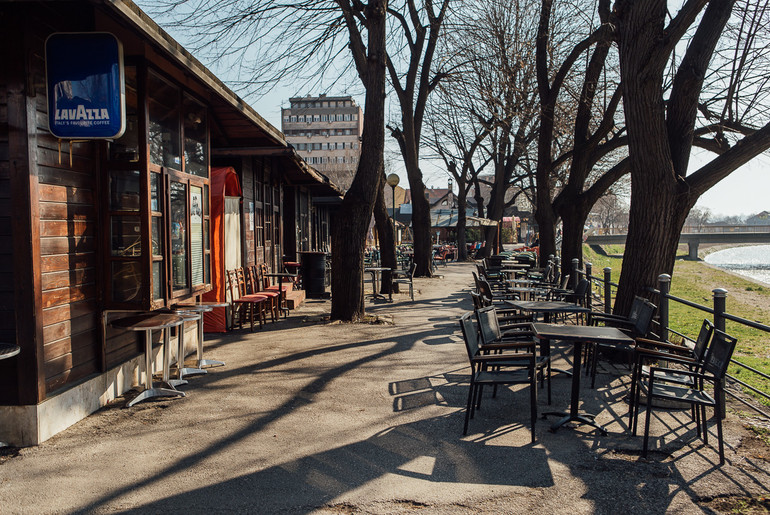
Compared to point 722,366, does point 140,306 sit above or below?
above

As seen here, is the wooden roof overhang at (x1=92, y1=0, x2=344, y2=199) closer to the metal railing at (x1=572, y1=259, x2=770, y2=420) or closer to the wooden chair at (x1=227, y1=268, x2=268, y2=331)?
the wooden chair at (x1=227, y1=268, x2=268, y2=331)

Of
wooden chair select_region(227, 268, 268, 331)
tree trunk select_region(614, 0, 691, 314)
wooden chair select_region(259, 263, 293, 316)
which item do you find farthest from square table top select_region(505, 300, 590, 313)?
wooden chair select_region(259, 263, 293, 316)

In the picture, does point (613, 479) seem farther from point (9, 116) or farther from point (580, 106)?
point (580, 106)

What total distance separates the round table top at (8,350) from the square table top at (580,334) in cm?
410

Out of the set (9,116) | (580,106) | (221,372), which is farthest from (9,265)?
(580,106)

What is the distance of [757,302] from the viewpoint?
75.3ft

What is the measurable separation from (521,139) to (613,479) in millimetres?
21923

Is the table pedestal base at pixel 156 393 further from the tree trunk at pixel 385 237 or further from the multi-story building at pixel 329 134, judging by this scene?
the multi-story building at pixel 329 134

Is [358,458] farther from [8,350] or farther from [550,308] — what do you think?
[550,308]

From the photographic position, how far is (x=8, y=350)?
13.8 ft

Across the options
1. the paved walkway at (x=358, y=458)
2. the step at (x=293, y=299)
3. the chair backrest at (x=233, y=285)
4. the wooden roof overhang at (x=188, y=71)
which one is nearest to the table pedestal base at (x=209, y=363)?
the paved walkway at (x=358, y=458)

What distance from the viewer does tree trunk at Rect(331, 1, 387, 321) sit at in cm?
1075

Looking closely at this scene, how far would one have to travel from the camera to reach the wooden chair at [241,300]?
10078mm

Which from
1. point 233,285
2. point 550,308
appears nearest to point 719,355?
point 550,308
